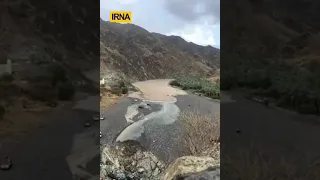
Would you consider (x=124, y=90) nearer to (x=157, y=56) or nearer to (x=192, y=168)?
(x=157, y=56)

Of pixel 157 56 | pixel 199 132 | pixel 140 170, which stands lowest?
pixel 140 170

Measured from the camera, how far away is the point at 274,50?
4.76ft

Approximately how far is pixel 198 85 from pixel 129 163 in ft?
2.22

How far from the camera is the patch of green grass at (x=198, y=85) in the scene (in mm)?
1730

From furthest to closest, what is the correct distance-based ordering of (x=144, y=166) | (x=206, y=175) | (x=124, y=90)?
(x=144, y=166), (x=124, y=90), (x=206, y=175)

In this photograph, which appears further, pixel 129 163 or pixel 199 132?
pixel 129 163

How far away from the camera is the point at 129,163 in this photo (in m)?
1.95

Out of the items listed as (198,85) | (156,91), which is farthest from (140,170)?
(198,85)

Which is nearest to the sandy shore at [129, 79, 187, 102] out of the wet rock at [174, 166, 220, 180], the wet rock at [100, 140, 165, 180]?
the wet rock at [100, 140, 165, 180]

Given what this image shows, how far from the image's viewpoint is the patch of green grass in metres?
1.73

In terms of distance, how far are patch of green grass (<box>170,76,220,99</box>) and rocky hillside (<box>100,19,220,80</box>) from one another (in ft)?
0.14

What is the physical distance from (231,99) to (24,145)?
3.37 ft

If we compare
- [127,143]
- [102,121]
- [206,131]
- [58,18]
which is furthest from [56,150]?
[206,131]

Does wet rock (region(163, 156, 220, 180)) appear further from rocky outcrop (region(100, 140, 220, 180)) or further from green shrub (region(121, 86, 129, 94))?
green shrub (region(121, 86, 129, 94))
